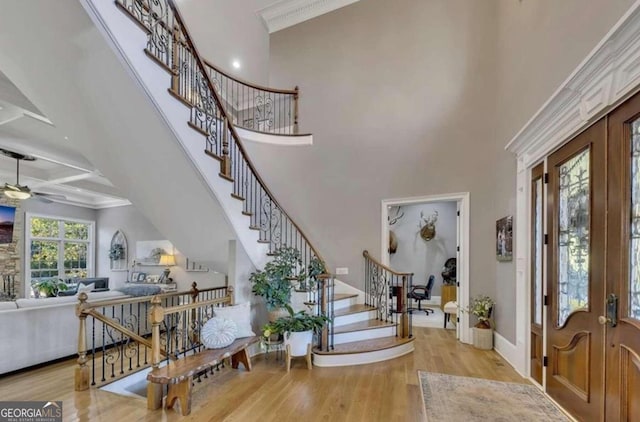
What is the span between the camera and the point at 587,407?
94.5 inches

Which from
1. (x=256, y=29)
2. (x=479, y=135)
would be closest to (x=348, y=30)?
(x=256, y=29)

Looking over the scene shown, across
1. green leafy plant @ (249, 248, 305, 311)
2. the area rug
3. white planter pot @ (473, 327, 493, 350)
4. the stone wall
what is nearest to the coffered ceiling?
the stone wall

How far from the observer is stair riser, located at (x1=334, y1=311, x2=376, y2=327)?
462cm

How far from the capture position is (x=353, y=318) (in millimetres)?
4793

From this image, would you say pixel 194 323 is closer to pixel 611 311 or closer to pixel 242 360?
pixel 242 360

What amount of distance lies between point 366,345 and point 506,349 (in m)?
1.75

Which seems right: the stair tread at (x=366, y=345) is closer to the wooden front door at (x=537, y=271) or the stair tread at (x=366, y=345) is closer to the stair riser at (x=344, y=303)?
the stair riser at (x=344, y=303)

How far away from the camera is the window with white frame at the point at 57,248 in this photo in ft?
26.7

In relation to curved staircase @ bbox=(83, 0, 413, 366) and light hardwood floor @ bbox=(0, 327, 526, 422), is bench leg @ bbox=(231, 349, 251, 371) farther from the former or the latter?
curved staircase @ bbox=(83, 0, 413, 366)

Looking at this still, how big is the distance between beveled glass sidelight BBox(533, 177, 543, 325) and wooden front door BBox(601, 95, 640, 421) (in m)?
1.15

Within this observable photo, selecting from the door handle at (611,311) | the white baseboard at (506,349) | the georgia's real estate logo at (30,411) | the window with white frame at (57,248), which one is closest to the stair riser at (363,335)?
the white baseboard at (506,349)

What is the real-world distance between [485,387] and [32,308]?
5345 millimetres

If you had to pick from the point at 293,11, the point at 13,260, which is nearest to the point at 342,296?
the point at 293,11

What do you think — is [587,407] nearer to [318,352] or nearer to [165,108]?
[318,352]
